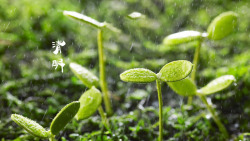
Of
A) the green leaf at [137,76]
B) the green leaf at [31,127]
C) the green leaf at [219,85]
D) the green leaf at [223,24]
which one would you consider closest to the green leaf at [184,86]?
the green leaf at [219,85]

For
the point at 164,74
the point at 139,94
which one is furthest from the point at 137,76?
the point at 139,94

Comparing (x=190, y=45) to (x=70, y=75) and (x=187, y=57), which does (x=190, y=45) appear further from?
(x=70, y=75)

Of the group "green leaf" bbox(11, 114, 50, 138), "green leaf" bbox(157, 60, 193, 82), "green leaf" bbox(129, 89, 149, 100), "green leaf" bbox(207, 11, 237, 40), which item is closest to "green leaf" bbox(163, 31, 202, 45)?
"green leaf" bbox(207, 11, 237, 40)

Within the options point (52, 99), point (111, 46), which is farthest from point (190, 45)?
point (52, 99)

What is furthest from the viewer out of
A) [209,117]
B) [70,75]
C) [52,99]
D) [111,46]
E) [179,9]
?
[179,9]

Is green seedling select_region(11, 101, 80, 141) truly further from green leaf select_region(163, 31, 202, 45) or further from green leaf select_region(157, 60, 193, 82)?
green leaf select_region(163, 31, 202, 45)

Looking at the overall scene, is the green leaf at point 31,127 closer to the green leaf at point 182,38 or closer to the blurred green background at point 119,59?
the blurred green background at point 119,59
